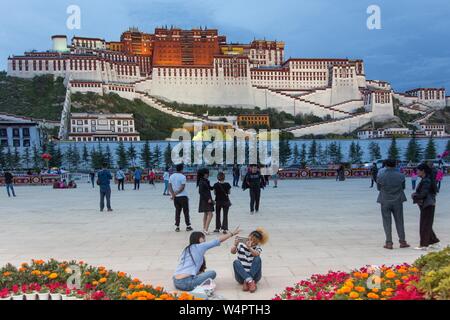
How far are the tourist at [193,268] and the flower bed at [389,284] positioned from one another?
109cm

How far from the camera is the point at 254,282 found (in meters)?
5.85

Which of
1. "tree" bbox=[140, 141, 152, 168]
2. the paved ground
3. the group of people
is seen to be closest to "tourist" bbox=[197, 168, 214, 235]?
the paved ground

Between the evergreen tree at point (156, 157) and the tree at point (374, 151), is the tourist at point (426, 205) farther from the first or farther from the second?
the tree at point (374, 151)

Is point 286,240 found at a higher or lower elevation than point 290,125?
lower

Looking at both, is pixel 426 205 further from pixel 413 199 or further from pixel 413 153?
pixel 413 153

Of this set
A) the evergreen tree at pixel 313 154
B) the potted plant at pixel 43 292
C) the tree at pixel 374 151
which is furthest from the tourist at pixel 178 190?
the tree at pixel 374 151

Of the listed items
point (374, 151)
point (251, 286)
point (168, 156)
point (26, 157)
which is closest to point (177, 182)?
point (251, 286)

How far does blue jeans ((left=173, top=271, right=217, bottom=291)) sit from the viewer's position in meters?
5.68

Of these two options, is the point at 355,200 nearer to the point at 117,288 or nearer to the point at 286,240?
the point at 286,240

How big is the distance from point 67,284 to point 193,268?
143 cm

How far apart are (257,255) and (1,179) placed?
35.4 metres

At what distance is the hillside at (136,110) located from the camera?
283 feet

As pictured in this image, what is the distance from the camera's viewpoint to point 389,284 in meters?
4.76

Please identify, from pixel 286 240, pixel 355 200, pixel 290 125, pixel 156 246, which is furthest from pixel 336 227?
pixel 290 125
